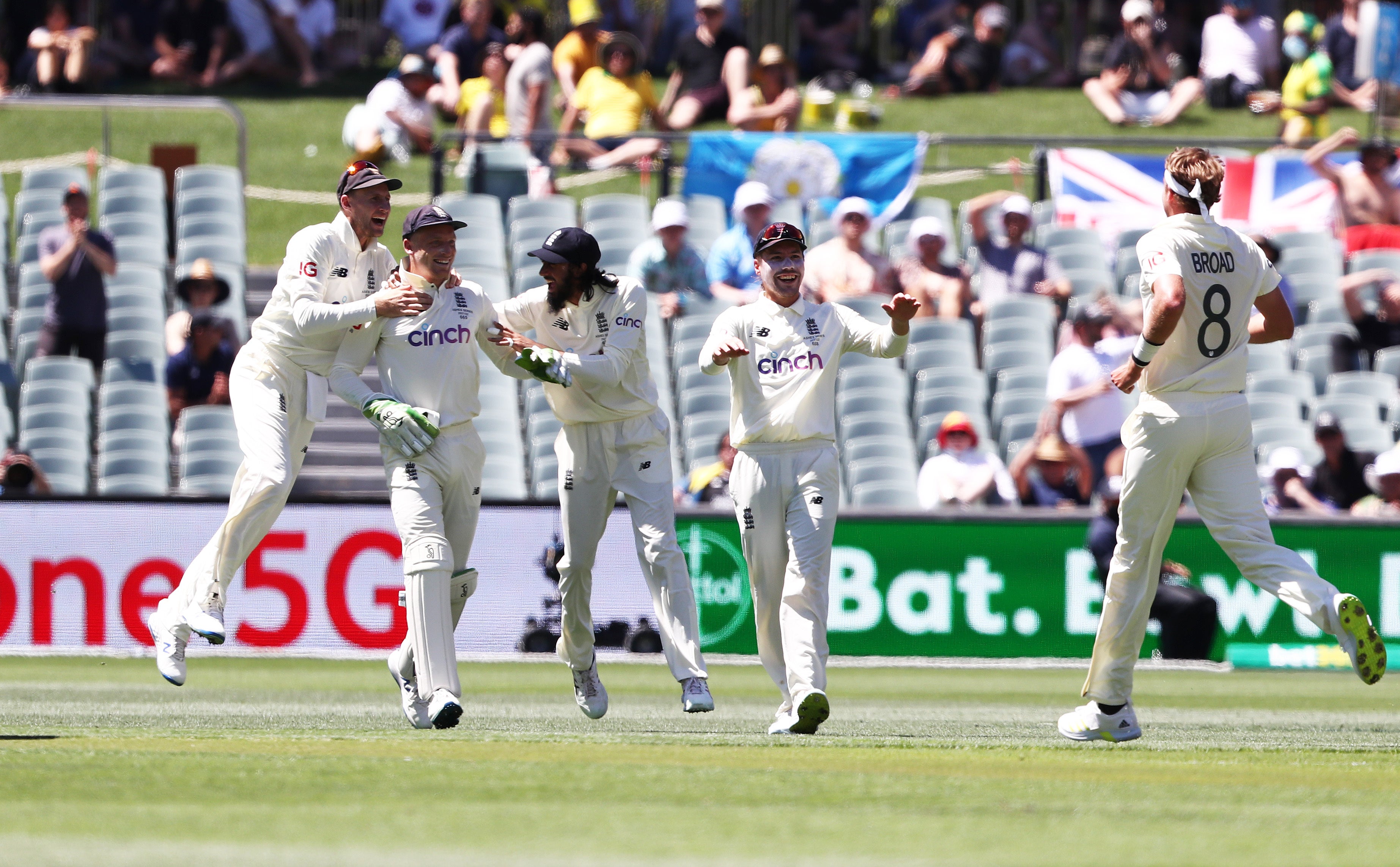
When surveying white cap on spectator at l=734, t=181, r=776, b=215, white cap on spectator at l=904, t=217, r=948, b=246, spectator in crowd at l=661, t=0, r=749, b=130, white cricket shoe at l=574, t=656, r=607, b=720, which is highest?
spectator in crowd at l=661, t=0, r=749, b=130

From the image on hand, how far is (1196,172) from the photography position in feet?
25.4

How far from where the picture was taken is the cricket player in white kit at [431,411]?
26.7 feet

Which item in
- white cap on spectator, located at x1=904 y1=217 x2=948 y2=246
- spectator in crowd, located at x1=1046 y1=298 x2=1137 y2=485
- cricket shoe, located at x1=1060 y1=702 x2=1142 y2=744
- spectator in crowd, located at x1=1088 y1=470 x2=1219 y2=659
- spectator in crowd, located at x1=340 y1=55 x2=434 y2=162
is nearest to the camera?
cricket shoe, located at x1=1060 y1=702 x2=1142 y2=744

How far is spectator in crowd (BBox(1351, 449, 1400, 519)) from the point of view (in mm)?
14711

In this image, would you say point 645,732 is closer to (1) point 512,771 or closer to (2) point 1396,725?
(1) point 512,771

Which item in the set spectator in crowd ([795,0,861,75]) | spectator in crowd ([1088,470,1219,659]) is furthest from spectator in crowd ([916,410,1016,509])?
spectator in crowd ([795,0,861,75])

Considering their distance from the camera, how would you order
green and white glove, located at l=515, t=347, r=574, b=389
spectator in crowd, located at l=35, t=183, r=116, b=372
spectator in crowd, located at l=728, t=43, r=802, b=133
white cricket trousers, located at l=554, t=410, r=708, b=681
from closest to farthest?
green and white glove, located at l=515, t=347, r=574, b=389 < white cricket trousers, located at l=554, t=410, r=708, b=681 < spectator in crowd, located at l=35, t=183, r=116, b=372 < spectator in crowd, located at l=728, t=43, r=802, b=133

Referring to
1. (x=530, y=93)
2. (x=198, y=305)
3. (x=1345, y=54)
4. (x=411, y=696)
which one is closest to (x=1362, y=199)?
(x=1345, y=54)

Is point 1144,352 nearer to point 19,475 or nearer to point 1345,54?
point 19,475

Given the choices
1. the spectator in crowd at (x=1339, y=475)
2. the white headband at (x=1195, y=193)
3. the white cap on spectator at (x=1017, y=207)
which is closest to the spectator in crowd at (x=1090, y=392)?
the white cap on spectator at (x=1017, y=207)

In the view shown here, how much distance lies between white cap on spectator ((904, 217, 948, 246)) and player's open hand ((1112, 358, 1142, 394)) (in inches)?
370

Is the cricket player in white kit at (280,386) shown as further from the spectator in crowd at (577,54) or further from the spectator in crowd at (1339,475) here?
the spectator in crowd at (577,54)

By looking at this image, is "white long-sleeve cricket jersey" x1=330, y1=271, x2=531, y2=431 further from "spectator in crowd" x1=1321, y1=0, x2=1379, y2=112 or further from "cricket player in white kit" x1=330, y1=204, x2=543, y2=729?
"spectator in crowd" x1=1321, y1=0, x2=1379, y2=112

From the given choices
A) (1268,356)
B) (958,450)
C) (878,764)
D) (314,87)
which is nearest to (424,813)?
(878,764)
